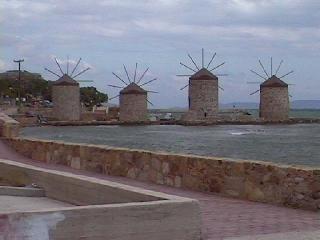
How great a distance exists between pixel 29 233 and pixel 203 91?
363 ft

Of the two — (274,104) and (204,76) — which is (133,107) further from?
(274,104)

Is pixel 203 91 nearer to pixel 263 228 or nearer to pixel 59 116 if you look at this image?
pixel 59 116

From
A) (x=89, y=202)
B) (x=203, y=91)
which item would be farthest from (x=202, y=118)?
(x=89, y=202)

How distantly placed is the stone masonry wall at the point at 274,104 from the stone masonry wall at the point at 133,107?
22.8 meters

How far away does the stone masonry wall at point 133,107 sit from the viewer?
124 meters

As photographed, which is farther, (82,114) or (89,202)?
(82,114)

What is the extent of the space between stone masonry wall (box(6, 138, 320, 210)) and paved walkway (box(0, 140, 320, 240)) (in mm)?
178

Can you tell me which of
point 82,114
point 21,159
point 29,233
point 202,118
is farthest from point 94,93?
point 29,233

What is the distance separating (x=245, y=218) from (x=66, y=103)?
114m

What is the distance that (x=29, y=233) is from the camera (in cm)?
532

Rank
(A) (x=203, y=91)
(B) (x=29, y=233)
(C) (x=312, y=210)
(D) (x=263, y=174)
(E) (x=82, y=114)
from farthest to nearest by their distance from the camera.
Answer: (E) (x=82, y=114) → (A) (x=203, y=91) → (D) (x=263, y=174) → (C) (x=312, y=210) → (B) (x=29, y=233)

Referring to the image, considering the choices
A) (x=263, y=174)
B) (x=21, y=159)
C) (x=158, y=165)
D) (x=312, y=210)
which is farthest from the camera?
(x=21, y=159)

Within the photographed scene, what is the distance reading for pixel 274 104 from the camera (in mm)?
125438

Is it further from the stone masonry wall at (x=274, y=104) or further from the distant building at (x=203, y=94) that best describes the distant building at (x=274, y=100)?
the distant building at (x=203, y=94)
